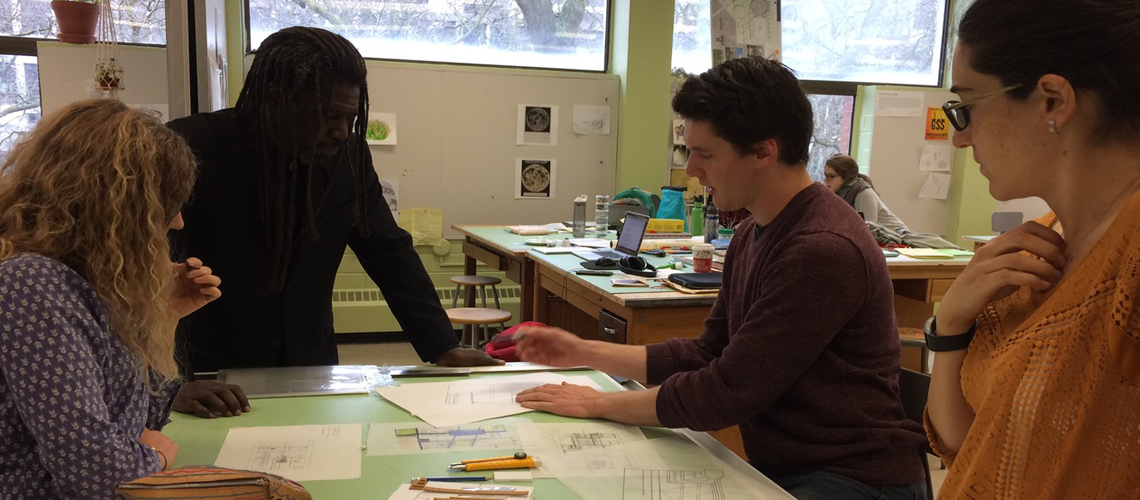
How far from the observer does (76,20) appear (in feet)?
6.90

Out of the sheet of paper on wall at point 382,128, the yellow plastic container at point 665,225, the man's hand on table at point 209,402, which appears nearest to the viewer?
the man's hand on table at point 209,402

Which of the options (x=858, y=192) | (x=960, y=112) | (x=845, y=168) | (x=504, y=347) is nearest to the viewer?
(x=960, y=112)

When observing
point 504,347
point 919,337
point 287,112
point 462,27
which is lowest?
point 919,337

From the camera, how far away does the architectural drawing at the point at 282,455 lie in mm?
1249

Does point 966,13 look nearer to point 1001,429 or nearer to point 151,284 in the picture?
point 1001,429

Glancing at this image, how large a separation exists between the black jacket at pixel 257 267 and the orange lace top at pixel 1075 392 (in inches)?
48.7

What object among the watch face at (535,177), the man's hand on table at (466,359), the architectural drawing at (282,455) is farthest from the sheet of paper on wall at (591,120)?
the architectural drawing at (282,455)

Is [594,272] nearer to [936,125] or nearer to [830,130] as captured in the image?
[830,130]

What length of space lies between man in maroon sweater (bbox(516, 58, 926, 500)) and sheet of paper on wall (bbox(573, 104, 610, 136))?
4189 millimetres

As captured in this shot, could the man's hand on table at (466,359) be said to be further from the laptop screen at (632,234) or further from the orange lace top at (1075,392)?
the laptop screen at (632,234)

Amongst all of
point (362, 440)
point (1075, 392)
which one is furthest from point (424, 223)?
point (1075, 392)

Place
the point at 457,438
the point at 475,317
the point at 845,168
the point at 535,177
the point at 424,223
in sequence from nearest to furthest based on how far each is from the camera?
the point at 457,438, the point at 475,317, the point at 845,168, the point at 424,223, the point at 535,177

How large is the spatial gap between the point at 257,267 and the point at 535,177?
13.2 feet

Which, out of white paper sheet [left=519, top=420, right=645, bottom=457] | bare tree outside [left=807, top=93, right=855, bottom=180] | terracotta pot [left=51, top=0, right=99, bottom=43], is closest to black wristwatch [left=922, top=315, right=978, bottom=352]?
white paper sheet [left=519, top=420, right=645, bottom=457]
